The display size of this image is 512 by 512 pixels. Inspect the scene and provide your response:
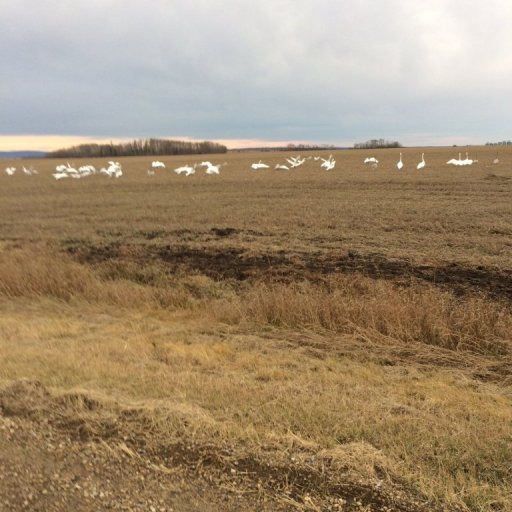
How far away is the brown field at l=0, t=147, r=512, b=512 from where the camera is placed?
3.02 metres

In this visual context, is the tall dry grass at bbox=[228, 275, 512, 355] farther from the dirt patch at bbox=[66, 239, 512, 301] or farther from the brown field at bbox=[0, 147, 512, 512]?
the dirt patch at bbox=[66, 239, 512, 301]

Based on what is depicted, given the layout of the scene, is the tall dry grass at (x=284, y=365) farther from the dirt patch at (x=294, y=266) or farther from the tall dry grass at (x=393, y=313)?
Answer: the dirt patch at (x=294, y=266)

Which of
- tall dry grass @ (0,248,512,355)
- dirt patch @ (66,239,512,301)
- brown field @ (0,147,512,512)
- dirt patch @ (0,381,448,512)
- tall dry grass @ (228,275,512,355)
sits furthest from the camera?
dirt patch @ (66,239,512,301)

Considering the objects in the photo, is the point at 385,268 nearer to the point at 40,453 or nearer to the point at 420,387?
the point at 420,387

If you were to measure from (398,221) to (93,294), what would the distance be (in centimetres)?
984

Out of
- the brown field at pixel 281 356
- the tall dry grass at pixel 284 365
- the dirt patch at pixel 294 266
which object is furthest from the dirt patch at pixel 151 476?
the dirt patch at pixel 294 266

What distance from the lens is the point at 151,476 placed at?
296cm

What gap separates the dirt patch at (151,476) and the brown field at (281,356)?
2cm

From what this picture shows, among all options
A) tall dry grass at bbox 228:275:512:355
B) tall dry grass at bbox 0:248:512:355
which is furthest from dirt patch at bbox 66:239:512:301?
tall dry grass at bbox 228:275:512:355

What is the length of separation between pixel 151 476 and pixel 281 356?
2919 millimetres

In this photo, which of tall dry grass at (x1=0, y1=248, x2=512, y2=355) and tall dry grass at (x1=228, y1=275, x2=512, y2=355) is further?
tall dry grass at (x1=0, y1=248, x2=512, y2=355)

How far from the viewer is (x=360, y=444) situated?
10.8ft

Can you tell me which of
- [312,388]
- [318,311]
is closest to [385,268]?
[318,311]

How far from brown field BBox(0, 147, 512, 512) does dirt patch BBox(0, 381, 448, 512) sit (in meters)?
0.02
